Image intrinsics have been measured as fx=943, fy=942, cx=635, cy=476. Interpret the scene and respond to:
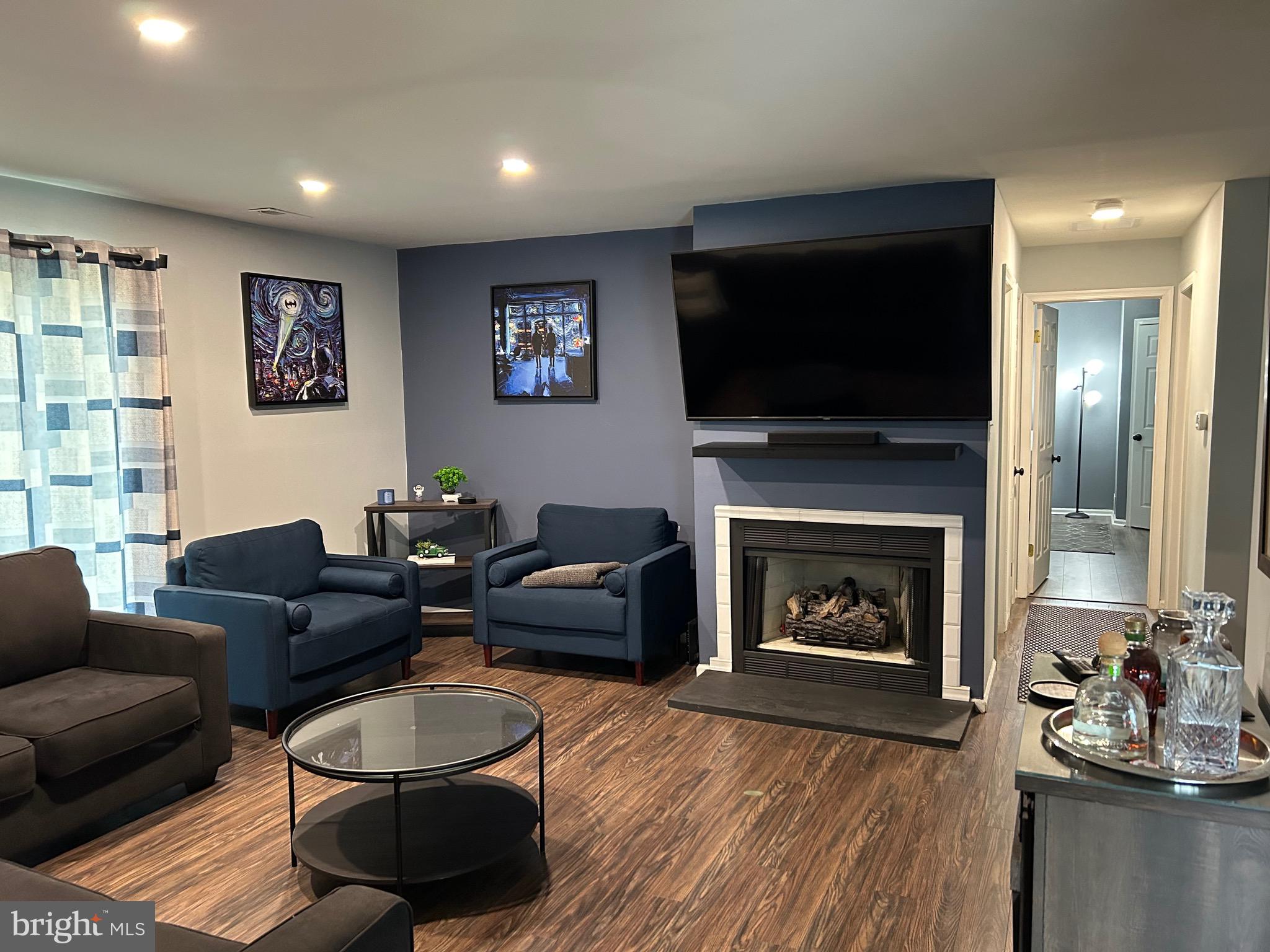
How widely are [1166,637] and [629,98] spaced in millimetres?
2111

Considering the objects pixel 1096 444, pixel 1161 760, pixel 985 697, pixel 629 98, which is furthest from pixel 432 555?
pixel 1096 444

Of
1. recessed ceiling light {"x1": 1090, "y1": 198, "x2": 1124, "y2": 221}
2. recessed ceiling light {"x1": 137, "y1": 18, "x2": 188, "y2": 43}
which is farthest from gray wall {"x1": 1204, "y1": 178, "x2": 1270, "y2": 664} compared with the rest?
recessed ceiling light {"x1": 137, "y1": 18, "x2": 188, "y2": 43}

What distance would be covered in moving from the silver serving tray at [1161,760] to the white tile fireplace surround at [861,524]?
2528mm

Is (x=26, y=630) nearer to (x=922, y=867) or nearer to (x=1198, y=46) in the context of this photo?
(x=922, y=867)

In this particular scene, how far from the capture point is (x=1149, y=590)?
20.8 feet

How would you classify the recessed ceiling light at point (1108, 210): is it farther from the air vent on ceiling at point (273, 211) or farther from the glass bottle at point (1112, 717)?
the air vent on ceiling at point (273, 211)

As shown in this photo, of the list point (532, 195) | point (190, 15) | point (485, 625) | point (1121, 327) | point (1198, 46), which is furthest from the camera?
point (1121, 327)

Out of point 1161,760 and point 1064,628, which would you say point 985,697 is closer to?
point 1064,628

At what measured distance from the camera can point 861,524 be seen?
15.2 ft

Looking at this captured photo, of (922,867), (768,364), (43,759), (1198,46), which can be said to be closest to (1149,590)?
(768,364)

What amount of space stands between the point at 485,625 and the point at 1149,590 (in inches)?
174

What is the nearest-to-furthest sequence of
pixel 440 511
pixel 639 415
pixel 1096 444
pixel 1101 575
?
1. pixel 639 415
2. pixel 440 511
3. pixel 1101 575
4. pixel 1096 444

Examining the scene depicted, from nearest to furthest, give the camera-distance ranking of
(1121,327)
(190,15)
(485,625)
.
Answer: (190,15)
(485,625)
(1121,327)

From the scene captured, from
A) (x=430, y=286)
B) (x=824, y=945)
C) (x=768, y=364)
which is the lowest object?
(x=824, y=945)
